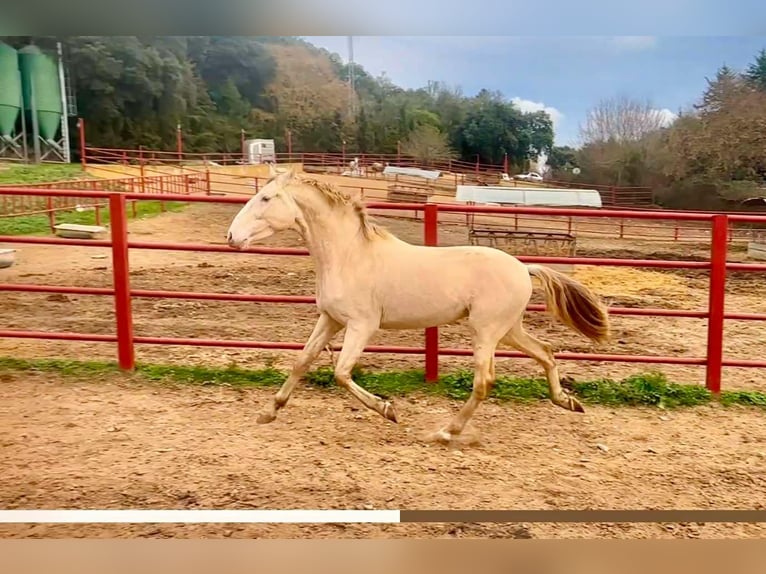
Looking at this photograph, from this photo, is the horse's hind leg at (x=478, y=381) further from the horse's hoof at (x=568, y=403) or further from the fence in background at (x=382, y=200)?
the fence in background at (x=382, y=200)

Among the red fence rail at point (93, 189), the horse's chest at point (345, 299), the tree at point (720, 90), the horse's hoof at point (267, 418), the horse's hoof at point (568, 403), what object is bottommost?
the horse's hoof at point (267, 418)

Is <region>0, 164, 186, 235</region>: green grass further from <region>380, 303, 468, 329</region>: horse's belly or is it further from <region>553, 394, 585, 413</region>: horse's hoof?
<region>553, 394, 585, 413</region>: horse's hoof

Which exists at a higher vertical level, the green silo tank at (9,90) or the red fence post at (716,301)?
the green silo tank at (9,90)

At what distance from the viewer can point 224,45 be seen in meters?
2.09

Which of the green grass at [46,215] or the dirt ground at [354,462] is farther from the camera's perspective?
the green grass at [46,215]

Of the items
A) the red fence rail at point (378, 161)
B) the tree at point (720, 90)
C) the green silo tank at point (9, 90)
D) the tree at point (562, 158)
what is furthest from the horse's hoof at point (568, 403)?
the green silo tank at point (9, 90)

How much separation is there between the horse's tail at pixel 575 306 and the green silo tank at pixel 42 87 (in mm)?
1637

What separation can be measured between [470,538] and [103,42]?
77.4 inches

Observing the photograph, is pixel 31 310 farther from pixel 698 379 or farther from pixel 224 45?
pixel 698 379

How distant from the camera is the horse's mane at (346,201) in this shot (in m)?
2.02

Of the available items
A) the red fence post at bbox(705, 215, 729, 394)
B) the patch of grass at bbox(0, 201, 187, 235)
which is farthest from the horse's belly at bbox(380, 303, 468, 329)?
the red fence post at bbox(705, 215, 729, 394)

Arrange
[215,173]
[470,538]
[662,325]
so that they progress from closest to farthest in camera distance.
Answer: [470,538] → [215,173] → [662,325]

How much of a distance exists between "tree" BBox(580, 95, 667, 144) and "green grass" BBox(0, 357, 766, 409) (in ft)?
2.80

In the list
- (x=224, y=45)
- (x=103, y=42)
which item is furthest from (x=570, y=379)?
(x=103, y=42)
